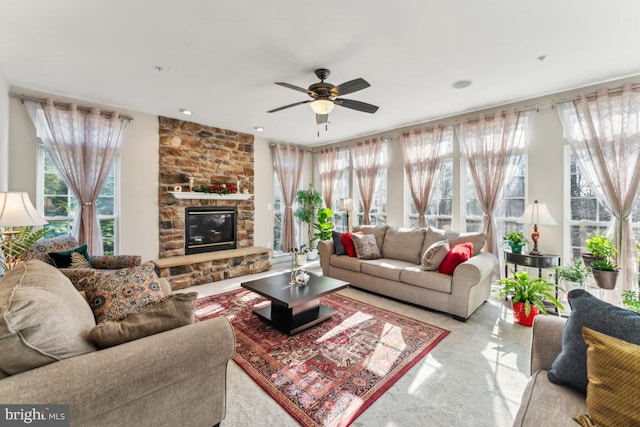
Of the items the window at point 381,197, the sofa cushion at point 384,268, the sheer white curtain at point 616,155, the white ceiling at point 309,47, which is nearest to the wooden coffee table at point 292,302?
the sofa cushion at point 384,268

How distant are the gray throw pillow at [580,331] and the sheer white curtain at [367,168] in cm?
435

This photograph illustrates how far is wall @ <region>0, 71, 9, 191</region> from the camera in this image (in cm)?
301

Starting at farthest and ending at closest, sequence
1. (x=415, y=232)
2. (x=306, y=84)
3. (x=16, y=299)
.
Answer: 1. (x=415, y=232)
2. (x=306, y=84)
3. (x=16, y=299)

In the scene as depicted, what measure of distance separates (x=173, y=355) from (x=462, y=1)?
282 cm

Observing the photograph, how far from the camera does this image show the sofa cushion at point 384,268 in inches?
144

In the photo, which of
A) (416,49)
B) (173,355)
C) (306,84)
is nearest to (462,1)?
(416,49)

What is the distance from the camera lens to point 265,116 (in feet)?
14.9

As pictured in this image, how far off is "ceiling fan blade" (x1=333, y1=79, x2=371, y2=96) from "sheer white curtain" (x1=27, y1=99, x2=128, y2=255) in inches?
135

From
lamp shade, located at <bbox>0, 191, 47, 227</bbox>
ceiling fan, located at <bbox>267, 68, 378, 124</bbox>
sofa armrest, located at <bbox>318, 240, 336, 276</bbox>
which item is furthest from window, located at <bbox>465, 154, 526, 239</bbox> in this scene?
lamp shade, located at <bbox>0, 191, 47, 227</bbox>

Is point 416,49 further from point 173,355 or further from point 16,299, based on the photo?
point 16,299

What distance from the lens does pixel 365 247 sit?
14.0ft

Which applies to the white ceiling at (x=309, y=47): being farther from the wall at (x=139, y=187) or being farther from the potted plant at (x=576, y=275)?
the potted plant at (x=576, y=275)

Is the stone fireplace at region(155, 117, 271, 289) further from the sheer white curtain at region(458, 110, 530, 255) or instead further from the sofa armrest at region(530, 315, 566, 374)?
the sofa armrest at region(530, 315, 566, 374)

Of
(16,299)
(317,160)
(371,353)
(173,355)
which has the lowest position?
(371,353)
